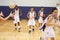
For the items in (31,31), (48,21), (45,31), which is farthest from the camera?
(31,31)

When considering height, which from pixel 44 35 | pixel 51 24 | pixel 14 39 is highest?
pixel 51 24

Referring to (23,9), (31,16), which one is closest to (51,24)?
(31,16)

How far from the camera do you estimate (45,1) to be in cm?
1816

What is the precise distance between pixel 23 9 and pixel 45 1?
90.8 inches

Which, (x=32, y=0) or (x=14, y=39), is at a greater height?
(x=32, y=0)

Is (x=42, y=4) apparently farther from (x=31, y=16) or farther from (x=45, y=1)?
(x=31, y=16)

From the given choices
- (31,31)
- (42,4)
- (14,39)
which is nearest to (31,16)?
(31,31)

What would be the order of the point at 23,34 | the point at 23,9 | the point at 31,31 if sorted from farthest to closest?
the point at 23,9, the point at 31,31, the point at 23,34

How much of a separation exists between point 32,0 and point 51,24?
11128 millimetres

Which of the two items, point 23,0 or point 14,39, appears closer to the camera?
point 14,39

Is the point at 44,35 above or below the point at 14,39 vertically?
above

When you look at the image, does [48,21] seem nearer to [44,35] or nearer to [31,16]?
[44,35]

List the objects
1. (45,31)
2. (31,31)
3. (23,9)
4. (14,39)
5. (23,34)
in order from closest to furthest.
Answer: (45,31), (14,39), (23,34), (31,31), (23,9)

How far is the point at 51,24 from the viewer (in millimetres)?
7293
